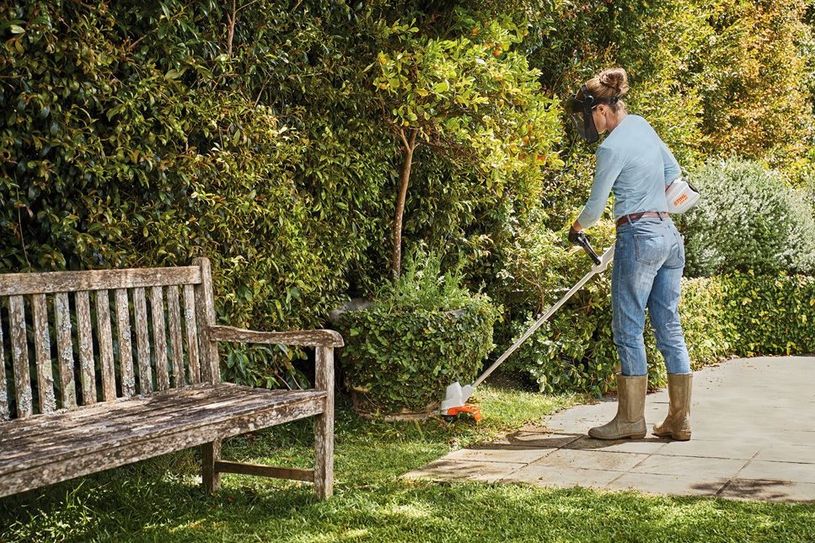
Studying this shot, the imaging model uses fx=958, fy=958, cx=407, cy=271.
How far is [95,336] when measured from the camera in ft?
15.7

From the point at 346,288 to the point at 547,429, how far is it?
1737 mm

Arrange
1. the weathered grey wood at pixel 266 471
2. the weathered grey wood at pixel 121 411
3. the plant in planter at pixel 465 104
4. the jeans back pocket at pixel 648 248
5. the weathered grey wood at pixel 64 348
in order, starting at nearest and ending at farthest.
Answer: the weathered grey wood at pixel 121 411
the weathered grey wood at pixel 64 348
the weathered grey wood at pixel 266 471
the jeans back pocket at pixel 648 248
the plant in planter at pixel 465 104

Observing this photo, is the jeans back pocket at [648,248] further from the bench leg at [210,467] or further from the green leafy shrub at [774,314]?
the green leafy shrub at [774,314]

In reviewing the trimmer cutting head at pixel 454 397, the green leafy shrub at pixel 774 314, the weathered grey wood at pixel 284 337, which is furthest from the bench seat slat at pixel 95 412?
the green leafy shrub at pixel 774 314

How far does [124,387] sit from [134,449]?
0.90 metres

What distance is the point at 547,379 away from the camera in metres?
7.71

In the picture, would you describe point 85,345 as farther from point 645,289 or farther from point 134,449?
point 645,289

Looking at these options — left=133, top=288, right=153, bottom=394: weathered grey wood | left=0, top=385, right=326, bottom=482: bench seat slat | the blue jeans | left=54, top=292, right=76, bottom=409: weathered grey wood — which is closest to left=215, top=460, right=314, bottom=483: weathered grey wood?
left=0, top=385, right=326, bottom=482: bench seat slat

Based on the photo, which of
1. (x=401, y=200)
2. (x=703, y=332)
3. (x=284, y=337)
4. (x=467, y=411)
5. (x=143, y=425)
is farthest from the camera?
(x=703, y=332)

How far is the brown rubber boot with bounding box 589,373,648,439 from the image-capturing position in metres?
5.72

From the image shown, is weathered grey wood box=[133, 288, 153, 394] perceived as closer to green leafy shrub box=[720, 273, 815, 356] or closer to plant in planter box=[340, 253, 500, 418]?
plant in planter box=[340, 253, 500, 418]

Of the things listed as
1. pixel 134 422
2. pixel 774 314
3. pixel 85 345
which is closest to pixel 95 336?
pixel 85 345

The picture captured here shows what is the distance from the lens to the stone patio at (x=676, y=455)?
15.7 ft

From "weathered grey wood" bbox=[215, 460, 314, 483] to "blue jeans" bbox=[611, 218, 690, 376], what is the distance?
7.10ft
